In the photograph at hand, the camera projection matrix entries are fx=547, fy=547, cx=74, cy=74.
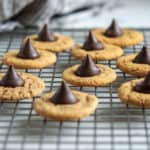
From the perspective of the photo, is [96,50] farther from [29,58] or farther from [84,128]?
[84,128]

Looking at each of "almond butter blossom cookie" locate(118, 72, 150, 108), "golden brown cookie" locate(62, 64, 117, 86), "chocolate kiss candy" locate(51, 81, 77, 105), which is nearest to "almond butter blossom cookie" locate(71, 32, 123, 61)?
"golden brown cookie" locate(62, 64, 117, 86)

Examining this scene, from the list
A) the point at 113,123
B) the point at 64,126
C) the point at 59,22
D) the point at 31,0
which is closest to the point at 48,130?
the point at 64,126

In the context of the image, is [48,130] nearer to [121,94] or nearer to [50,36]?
[121,94]

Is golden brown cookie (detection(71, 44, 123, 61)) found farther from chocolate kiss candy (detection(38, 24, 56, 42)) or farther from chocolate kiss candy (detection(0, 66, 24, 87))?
chocolate kiss candy (detection(0, 66, 24, 87))

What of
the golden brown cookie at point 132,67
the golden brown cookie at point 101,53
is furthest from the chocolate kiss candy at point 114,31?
the golden brown cookie at point 132,67

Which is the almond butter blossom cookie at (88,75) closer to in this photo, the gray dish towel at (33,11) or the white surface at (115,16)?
the gray dish towel at (33,11)

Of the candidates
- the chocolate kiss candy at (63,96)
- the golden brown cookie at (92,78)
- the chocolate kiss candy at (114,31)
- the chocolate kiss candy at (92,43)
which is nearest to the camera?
the chocolate kiss candy at (63,96)

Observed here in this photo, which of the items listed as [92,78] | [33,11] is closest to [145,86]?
[92,78]

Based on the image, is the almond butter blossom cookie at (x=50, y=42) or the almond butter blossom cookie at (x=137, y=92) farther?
the almond butter blossom cookie at (x=50, y=42)
